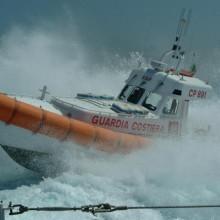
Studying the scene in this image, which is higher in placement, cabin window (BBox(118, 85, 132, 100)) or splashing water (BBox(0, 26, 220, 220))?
cabin window (BBox(118, 85, 132, 100))

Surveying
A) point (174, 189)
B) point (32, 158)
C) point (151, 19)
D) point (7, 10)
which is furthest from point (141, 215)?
point (151, 19)

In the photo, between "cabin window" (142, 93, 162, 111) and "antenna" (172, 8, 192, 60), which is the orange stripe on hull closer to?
"cabin window" (142, 93, 162, 111)

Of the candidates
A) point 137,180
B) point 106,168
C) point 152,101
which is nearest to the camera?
point 137,180

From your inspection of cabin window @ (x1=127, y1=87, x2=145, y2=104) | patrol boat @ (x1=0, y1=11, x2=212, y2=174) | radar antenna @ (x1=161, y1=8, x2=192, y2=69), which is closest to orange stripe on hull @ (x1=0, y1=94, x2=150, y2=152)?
patrol boat @ (x1=0, y1=11, x2=212, y2=174)

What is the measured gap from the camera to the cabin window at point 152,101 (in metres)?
11.7

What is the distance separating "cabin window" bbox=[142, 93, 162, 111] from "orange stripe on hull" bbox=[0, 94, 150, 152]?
4.54 ft

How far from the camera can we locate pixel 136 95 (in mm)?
12133

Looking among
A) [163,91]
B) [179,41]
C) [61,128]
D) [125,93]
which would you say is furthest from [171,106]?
[61,128]

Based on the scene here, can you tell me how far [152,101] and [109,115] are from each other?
186cm

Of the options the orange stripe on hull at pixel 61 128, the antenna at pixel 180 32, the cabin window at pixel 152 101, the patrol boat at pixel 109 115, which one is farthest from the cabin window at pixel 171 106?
the antenna at pixel 180 32

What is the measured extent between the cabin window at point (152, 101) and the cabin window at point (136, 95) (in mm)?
240

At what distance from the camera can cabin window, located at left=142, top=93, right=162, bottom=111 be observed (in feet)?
38.4

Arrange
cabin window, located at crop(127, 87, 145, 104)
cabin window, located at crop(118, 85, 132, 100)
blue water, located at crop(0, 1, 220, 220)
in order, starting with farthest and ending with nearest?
cabin window, located at crop(118, 85, 132, 100) → cabin window, located at crop(127, 87, 145, 104) → blue water, located at crop(0, 1, 220, 220)

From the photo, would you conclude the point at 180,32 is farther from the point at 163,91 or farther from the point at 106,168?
the point at 106,168
